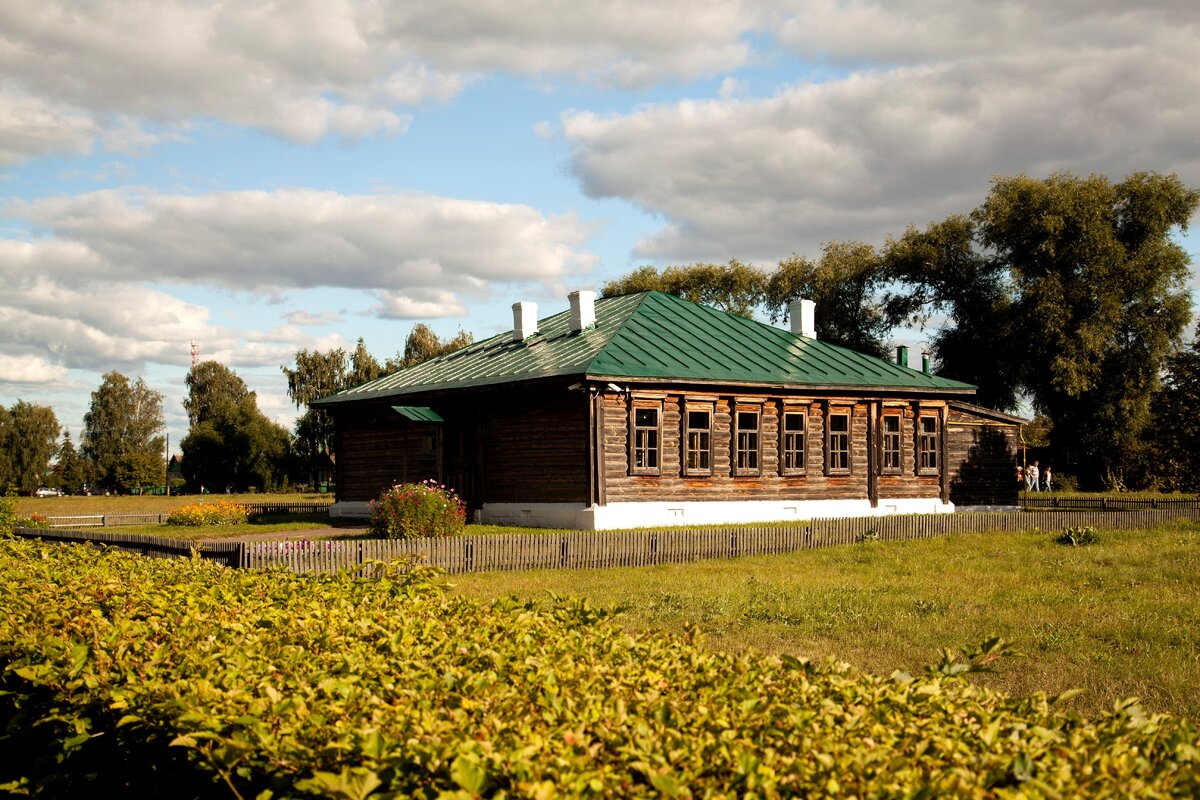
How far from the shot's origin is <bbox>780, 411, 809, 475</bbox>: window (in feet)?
100

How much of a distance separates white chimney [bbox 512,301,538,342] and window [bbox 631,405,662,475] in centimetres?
713

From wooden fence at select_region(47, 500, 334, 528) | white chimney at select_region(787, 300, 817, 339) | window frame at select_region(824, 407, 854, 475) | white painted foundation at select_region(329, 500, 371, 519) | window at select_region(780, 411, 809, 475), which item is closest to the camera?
window at select_region(780, 411, 809, 475)

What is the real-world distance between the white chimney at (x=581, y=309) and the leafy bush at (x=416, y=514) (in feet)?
31.0

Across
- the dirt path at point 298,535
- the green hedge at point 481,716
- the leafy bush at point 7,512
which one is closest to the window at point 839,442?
the dirt path at point 298,535

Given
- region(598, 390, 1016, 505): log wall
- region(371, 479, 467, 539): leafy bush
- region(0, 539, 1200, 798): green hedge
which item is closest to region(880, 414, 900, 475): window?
region(598, 390, 1016, 505): log wall

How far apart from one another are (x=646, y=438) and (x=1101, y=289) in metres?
31.6

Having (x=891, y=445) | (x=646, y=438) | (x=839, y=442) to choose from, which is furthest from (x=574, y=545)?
(x=891, y=445)

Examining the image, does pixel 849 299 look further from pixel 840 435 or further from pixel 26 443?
pixel 26 443

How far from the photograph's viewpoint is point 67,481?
101938mm

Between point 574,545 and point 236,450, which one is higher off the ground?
point 236,450

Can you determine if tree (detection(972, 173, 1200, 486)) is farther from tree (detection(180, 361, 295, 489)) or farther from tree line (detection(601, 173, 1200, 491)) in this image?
tree (detection(180, 361, 295, 489))

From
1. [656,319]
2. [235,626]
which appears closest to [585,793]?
[235,626]

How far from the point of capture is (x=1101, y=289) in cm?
4984

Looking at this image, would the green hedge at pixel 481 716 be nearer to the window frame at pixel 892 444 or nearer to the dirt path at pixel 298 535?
the dirt path at pixel 298 535
